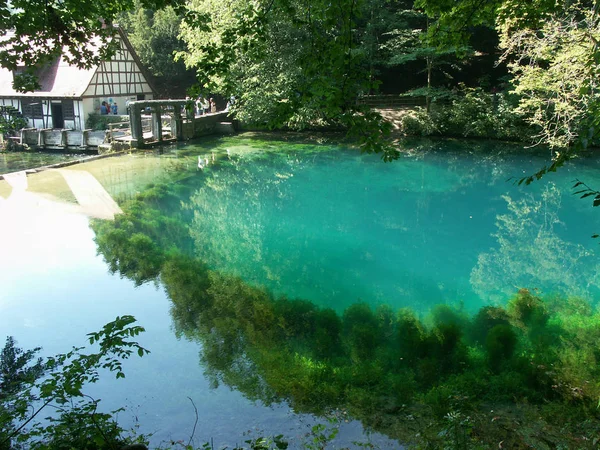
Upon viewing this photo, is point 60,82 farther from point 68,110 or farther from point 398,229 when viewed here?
point 398,229

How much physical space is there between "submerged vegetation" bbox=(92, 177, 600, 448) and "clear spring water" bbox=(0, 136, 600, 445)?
36cm

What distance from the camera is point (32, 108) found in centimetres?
2531

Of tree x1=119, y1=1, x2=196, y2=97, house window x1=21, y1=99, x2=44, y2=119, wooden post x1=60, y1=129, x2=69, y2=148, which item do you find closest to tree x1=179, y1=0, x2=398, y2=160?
wooden post x1=60, y1=129, x2=69, y2=148

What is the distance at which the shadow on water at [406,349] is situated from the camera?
17.1ft

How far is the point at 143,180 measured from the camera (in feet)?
55.7

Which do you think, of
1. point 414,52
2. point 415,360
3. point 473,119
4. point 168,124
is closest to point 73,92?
point 168,124

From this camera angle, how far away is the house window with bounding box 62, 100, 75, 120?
2461cm

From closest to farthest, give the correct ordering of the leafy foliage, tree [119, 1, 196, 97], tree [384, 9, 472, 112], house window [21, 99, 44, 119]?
the leafy foliage
tree [384, 9, 472, 112]
house window [21, 99, 44, 119]
tree [119, 1, 196, 97]

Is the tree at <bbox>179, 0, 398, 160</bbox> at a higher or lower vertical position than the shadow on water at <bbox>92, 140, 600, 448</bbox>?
higher

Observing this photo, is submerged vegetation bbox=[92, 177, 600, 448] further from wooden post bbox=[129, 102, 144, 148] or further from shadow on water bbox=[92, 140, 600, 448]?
wooden post bbox=[129, 102, 144, 148]

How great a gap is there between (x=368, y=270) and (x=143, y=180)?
10.0 metres

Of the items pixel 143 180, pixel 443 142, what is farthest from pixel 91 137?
pixel 443 142

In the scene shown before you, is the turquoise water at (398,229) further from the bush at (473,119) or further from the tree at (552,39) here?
the bush at (473,119)

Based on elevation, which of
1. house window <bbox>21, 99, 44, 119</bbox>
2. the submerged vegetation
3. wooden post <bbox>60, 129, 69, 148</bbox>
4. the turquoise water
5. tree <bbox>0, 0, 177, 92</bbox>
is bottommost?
the submerged vegetation
